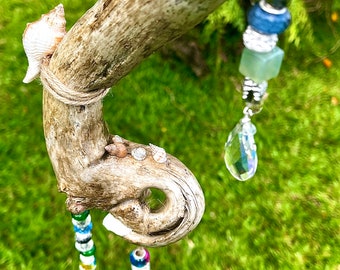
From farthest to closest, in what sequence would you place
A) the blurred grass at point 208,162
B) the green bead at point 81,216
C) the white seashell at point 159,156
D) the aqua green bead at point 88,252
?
the blurred grass at point 208,162 < the aqua green bead at point 88,252 < the green bead at point 81,216 < the white seashell at point 159,156

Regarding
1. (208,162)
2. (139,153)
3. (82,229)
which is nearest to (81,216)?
(82,229)

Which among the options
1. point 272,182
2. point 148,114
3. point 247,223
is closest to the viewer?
point 247,223

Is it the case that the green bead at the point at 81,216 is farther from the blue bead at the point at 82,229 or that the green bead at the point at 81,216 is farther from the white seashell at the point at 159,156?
the white seashell at the point at 159,156

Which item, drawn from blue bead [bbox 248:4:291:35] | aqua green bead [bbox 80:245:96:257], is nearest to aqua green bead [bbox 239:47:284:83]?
blue bead [bbox 248:4:291:35]

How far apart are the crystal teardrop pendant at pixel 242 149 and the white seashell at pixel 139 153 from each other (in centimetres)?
26

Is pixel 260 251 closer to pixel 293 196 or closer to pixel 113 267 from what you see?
pixel 293 196

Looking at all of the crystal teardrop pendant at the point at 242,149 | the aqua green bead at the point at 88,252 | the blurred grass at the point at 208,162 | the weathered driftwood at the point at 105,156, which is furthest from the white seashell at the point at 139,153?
the blurred grass at the point at 208,162

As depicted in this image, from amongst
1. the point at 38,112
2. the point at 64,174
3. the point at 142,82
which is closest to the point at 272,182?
the point at 142,82

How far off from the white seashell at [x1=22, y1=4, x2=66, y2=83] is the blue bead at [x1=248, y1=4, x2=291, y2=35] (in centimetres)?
58

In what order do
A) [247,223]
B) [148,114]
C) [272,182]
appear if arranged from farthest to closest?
1. [148,114]
2. [272,182]
3. [247,223]

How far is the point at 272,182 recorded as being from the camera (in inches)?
120

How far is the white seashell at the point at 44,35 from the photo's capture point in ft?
4.78

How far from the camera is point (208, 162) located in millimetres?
3096

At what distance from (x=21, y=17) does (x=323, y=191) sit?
236 centimetres
